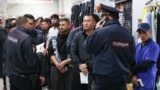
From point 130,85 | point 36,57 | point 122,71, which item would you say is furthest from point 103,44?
point 36,57

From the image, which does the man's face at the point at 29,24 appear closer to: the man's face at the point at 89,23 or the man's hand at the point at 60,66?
the man's face at the point at 89,23

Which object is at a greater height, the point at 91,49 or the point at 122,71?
the point at 91,49

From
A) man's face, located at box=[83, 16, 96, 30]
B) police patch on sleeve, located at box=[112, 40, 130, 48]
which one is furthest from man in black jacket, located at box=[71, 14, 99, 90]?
police patch on sleeve, located at box=[112, 40, 130, 48]

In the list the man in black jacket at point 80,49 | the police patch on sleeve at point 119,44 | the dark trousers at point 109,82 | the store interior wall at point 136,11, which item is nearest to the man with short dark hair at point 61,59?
the man in black jacket at point 80,49

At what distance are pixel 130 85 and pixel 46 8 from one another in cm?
1165

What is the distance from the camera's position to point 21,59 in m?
4.38

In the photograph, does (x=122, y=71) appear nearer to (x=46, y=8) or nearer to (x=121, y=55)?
(x=121, y=55)

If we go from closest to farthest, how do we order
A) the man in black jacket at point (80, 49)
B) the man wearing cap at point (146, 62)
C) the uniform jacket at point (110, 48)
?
the uniform jacket at point (110, 48) < the man wearing cap at point (146, 62) < the man in black jacket at point (80, 49)

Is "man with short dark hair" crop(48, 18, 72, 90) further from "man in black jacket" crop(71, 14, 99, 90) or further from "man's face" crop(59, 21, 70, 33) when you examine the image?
"man in black jacket" crop(71, 14, 99, 90)

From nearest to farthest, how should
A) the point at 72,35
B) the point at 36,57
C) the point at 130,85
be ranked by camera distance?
the point at 130,85 < the point at 36,57 < the point at 72,35

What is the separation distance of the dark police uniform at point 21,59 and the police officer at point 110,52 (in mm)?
954

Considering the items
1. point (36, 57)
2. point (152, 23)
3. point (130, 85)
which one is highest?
point (152, 23)

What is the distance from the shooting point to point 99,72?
12.5 ft

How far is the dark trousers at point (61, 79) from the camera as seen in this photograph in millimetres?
5531
